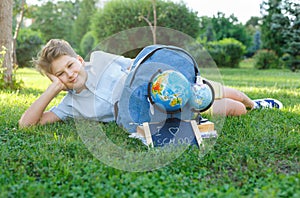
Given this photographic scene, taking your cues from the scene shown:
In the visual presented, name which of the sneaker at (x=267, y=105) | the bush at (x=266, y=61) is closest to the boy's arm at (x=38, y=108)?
the sneaker at (x=267, y=105)

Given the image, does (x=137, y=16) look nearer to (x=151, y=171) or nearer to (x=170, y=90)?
(x=170, y=90)

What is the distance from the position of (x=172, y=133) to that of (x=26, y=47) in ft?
46.5

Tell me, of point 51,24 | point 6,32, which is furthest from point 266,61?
point 51,24

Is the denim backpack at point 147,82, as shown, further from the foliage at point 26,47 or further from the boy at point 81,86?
the foliage at point 26,47

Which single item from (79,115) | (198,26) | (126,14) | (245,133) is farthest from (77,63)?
(198,26)

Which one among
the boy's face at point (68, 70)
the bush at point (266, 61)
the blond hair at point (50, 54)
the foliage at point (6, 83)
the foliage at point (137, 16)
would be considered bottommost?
the bush at point (266, 61)

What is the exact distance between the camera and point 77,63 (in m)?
3.21

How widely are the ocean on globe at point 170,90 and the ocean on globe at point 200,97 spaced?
0.06 meters

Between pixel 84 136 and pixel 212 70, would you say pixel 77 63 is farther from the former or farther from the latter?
pixel 212 70

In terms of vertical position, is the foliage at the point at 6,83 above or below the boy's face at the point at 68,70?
below

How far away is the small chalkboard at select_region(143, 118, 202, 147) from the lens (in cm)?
260

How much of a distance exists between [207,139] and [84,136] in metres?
0.88

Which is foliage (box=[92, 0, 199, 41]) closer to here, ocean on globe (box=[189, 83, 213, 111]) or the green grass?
the green grass

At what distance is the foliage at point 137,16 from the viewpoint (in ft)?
45.5
